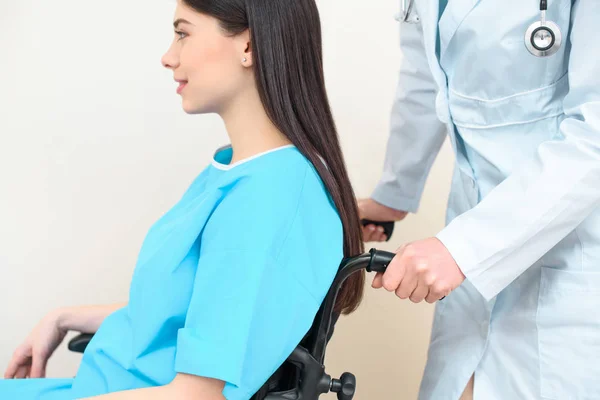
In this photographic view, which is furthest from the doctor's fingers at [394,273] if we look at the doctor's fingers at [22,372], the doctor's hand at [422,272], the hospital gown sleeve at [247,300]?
the doctor's fingers at [22,372]

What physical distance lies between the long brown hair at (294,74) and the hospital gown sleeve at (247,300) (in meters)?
0.12

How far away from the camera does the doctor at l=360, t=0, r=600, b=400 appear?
921mm

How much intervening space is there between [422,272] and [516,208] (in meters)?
0.16

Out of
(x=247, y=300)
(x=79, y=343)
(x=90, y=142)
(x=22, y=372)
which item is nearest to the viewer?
(x=247, y=300)

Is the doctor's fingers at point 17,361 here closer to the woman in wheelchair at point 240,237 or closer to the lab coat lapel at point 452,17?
the woman in wheelchair at point 240,237

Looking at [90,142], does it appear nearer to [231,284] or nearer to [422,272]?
[231,284]

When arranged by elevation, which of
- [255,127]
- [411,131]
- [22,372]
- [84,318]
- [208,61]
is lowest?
[22,372]

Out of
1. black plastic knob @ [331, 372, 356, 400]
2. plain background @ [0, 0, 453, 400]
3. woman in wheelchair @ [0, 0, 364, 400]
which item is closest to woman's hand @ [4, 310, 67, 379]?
woman in wheelchair @ [0, 0, 364, 400]

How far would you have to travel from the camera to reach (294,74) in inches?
40.1

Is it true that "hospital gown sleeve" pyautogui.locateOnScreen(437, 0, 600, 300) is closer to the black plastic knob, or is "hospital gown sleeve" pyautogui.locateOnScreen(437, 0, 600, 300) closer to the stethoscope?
Result: the stethoscope

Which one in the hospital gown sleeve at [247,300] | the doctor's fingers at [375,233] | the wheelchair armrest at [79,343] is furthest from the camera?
the doctor's fingers at [375,233]

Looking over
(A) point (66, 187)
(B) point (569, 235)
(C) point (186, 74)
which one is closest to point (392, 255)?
(B) point (569, 235)

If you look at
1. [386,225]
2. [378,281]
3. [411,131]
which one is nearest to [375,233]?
[386,225]

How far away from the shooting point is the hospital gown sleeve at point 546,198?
91 centimetres
